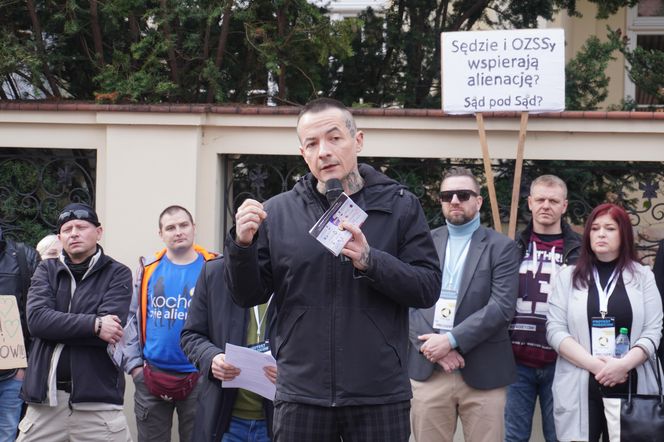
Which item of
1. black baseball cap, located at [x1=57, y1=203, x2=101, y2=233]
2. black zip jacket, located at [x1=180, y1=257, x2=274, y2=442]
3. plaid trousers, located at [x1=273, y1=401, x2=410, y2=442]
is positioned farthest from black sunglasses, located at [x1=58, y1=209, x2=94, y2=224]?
plaid trousers, located at [x1=273, y1=401, x2=410, y2=442]

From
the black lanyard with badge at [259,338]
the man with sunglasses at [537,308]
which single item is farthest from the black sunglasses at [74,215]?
the man with sunglasses at [537,308]

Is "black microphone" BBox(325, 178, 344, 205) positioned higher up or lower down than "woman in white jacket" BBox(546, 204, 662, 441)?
higher up

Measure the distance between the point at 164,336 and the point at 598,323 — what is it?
2.74m

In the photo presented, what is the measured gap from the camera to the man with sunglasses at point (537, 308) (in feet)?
22.0

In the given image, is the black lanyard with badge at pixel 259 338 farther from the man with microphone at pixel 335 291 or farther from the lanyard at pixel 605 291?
the lanyard at pixel 605 291

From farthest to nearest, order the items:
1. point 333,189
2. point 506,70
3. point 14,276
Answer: point 506,70 < point 14,276 < point 333,189

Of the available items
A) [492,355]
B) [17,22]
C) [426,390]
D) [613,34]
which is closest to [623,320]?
[492,355]

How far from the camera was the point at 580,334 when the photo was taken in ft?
20.8

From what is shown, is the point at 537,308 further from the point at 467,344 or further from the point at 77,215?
the point at 77,215

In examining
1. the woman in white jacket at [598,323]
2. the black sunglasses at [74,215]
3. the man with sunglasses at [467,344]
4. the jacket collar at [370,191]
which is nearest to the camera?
the jacket collar at [370,191]

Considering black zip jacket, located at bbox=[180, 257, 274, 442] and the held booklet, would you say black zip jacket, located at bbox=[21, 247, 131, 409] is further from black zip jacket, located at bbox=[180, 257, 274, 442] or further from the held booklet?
the held booklet

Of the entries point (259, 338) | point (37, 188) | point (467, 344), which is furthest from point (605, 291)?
point (37, 188)

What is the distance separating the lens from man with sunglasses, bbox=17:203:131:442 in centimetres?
631

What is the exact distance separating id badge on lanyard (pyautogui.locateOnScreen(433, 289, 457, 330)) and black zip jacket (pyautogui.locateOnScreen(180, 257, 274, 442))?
1279 mm
